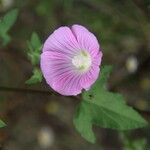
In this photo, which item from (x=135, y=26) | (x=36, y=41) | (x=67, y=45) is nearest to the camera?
(x=67, y=45)

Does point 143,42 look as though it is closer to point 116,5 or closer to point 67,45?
point 116,5

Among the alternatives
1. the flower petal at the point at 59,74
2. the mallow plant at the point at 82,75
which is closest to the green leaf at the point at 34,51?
the mallow plant at the point at 82,75

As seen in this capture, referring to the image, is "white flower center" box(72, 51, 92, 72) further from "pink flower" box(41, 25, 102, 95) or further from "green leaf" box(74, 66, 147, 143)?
"green leaf" box(74, 66, 147, 143)

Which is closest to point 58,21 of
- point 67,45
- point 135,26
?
point 135,26

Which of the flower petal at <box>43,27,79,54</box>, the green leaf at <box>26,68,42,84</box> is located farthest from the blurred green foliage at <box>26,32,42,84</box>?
the flower petal at <box>43,27,79,54</box>

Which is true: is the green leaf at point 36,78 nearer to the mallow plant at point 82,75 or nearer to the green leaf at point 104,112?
the mallow plant at point 82,75
